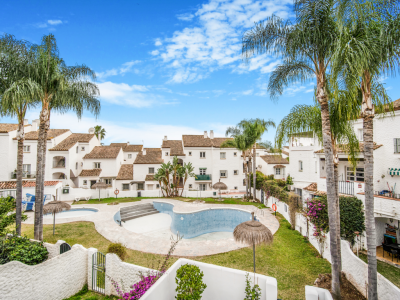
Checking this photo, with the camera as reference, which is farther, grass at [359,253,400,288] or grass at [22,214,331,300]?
grass at [359,253,400,288]

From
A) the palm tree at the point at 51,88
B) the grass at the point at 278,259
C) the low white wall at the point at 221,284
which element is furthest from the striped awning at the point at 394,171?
the palm tree at the point at 51,88

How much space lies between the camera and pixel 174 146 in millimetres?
34438

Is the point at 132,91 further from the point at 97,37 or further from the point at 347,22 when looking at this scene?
the point at 347,22

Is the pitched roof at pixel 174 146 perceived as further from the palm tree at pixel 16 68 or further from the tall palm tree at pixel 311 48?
the tall palm tree at pixel 311 48

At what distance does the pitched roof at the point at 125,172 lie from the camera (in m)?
31.0

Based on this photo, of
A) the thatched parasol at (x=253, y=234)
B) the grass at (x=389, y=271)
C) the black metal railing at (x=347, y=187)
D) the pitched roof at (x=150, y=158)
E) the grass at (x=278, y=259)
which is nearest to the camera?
the thatched parasol at (x=253, y=234)

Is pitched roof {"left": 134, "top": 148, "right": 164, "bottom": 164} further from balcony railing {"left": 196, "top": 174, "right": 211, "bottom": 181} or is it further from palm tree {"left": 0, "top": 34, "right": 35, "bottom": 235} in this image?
palm tree {"left": 0, "top": 34, "right": 35, "bottom": 235}

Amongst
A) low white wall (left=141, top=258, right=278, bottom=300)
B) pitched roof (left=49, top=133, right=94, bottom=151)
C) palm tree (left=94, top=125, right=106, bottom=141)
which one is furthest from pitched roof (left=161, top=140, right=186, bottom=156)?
palm tree (left=94, top=125, right=106, bottom=141)

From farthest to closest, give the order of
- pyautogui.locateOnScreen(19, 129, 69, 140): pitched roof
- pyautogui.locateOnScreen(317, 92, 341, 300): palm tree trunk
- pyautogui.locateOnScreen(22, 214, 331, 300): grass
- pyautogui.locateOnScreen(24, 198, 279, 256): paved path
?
pyautogui.locateOnScreen(19, 129, 69, 140): pitched roof
pyautogui.locateOnScreen(24, 198, 279, 256): paved path
pyautogui.locateOnScreen(22, 214, 331, 300): grass
pyautogui.locateOnScreen(317, 92, 341, 300): palm tree trunk

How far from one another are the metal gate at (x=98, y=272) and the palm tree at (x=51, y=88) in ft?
15.7

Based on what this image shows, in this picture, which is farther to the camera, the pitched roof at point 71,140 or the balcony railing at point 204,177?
the balcony railing at point 204,177

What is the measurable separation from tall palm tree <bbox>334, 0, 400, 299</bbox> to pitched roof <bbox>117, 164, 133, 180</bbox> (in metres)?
30.6

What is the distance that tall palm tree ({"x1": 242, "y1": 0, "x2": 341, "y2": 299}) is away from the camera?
6330 millimetres

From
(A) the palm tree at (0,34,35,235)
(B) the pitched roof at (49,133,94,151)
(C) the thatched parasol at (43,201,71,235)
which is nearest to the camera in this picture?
(A) the palm tree at (0,34,35,235)
